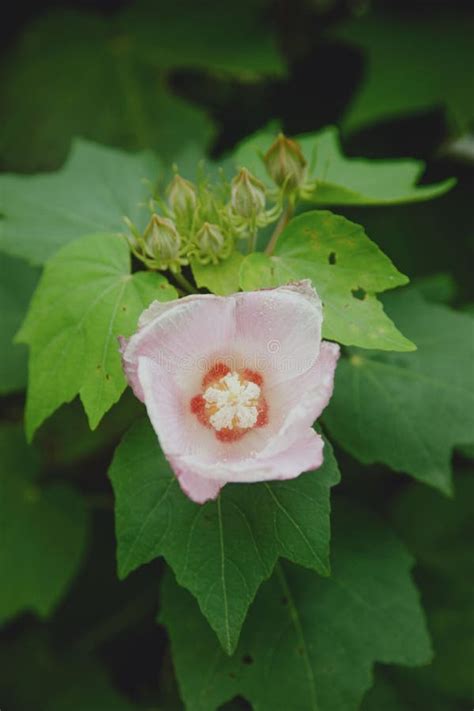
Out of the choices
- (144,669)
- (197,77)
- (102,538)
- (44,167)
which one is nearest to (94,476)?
(102,538)

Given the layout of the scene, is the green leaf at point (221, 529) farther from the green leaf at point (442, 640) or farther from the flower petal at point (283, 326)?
the green leaf at point (442, 640)

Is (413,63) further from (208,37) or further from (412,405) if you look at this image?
(412,405)

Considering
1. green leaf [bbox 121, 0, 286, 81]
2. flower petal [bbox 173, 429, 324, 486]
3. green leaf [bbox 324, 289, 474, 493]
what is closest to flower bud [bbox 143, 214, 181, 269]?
flower petal [bbox 173, 429, 324, 486]

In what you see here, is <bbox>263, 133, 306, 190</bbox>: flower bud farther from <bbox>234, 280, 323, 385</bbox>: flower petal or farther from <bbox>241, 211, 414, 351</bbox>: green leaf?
<bbox>234, 280, 323, 385</bbox>: flower petal

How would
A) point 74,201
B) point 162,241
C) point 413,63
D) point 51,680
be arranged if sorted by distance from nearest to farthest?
point 162,241 → point 74,201 → point 51,680 → point 413,63

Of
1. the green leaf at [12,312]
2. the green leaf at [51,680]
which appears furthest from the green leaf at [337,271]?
the green leaf at [51,680]

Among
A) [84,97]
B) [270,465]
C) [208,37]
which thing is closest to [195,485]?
Result: [270,465]
